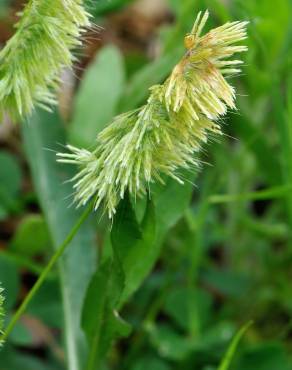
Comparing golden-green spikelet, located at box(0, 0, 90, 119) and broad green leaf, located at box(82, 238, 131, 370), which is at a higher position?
golden-green spikelet, located at box(0, 0, 90, 119)

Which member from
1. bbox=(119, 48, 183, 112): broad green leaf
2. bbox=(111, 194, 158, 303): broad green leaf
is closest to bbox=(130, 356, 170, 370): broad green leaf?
bbox=(111, 194, 158, 303): broad green leaf

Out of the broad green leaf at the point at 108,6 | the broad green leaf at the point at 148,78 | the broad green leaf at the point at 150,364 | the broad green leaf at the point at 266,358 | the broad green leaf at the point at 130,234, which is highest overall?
the broad green leaf at the point at 108,6

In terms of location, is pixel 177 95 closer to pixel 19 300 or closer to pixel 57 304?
pixel 57 304

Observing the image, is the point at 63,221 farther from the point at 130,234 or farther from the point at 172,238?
the point at 130,234

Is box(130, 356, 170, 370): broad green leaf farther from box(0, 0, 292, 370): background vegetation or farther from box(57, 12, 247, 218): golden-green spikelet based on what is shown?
box(57, 12, 247, 218): golden-green spikelet

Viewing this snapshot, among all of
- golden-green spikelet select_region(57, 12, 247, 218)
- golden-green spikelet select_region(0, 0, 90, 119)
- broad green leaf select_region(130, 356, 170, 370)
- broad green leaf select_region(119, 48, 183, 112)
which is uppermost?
golden-green spikelet select_region(0, 0, 90, 119)

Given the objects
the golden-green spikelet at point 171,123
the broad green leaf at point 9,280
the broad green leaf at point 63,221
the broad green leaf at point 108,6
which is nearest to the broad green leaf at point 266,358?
the broad green leaf at point 63,221

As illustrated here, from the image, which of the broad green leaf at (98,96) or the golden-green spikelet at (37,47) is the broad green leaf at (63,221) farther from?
the golden-green spikelet at (37,47)
